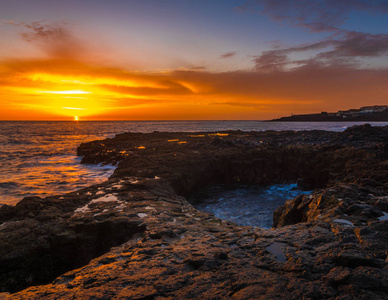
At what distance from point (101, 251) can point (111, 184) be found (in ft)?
16.6

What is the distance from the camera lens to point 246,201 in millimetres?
14273

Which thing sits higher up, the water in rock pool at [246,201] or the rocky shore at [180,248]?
the rocky shore at [180,248]

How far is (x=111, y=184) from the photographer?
1165 cm

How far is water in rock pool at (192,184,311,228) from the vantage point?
11.7 meters

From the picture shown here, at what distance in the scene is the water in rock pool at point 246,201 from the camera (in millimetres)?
11716

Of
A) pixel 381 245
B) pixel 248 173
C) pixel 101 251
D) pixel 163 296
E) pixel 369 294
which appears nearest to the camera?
pixel 369 294

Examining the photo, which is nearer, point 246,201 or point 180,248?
point 180,248

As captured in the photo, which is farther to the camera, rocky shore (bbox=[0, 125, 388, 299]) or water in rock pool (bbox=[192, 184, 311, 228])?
water in rock pool (bbox=[192, 184, 311, 228])

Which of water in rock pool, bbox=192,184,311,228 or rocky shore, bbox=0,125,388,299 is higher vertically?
rocky shore, bbox=0,125,388,299

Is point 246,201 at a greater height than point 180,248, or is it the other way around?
point 180,248

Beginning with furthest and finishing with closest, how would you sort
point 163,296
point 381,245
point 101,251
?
1. point 101,251
2. point 381,245
3. point 163,296

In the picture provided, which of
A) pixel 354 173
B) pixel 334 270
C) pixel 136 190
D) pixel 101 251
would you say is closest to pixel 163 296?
pixel 334 270

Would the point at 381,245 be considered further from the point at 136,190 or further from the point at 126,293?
the point at 136,190

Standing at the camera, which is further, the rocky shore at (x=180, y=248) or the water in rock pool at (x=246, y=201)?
the water in rock pool at (x=246, y=201)
